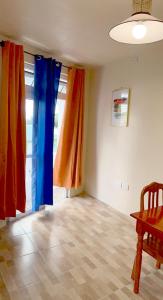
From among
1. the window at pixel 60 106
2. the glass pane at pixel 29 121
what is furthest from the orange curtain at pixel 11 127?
the window at pixel 60 106

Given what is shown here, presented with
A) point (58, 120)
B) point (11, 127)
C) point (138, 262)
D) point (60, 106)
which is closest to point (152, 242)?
point (138, 262)

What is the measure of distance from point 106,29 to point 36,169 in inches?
75.9

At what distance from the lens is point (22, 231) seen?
8.77ft

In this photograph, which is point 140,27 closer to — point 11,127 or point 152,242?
point 152,242

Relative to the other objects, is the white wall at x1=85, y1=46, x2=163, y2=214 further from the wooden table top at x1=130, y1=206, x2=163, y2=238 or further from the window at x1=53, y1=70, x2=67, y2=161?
the wooden table top at x1=130, y1=206, x2=163, y2=238

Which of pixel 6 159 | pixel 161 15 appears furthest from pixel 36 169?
pixel 161 15

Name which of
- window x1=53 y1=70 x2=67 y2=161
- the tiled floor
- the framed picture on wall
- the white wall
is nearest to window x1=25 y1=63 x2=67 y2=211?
window x1=53 y1=70 x2=67 y2=161

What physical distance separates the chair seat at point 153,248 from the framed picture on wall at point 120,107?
175 centimetres

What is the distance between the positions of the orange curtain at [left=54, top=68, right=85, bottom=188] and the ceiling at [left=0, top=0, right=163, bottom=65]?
1.57 ft

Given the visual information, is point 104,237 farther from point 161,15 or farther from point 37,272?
point 161,15

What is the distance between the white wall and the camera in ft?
9.06

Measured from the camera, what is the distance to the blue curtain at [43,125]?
2898 mm

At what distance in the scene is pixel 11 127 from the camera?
2535mm

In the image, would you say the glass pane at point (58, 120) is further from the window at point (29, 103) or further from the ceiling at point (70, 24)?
the ceiling at point (70, 24)
